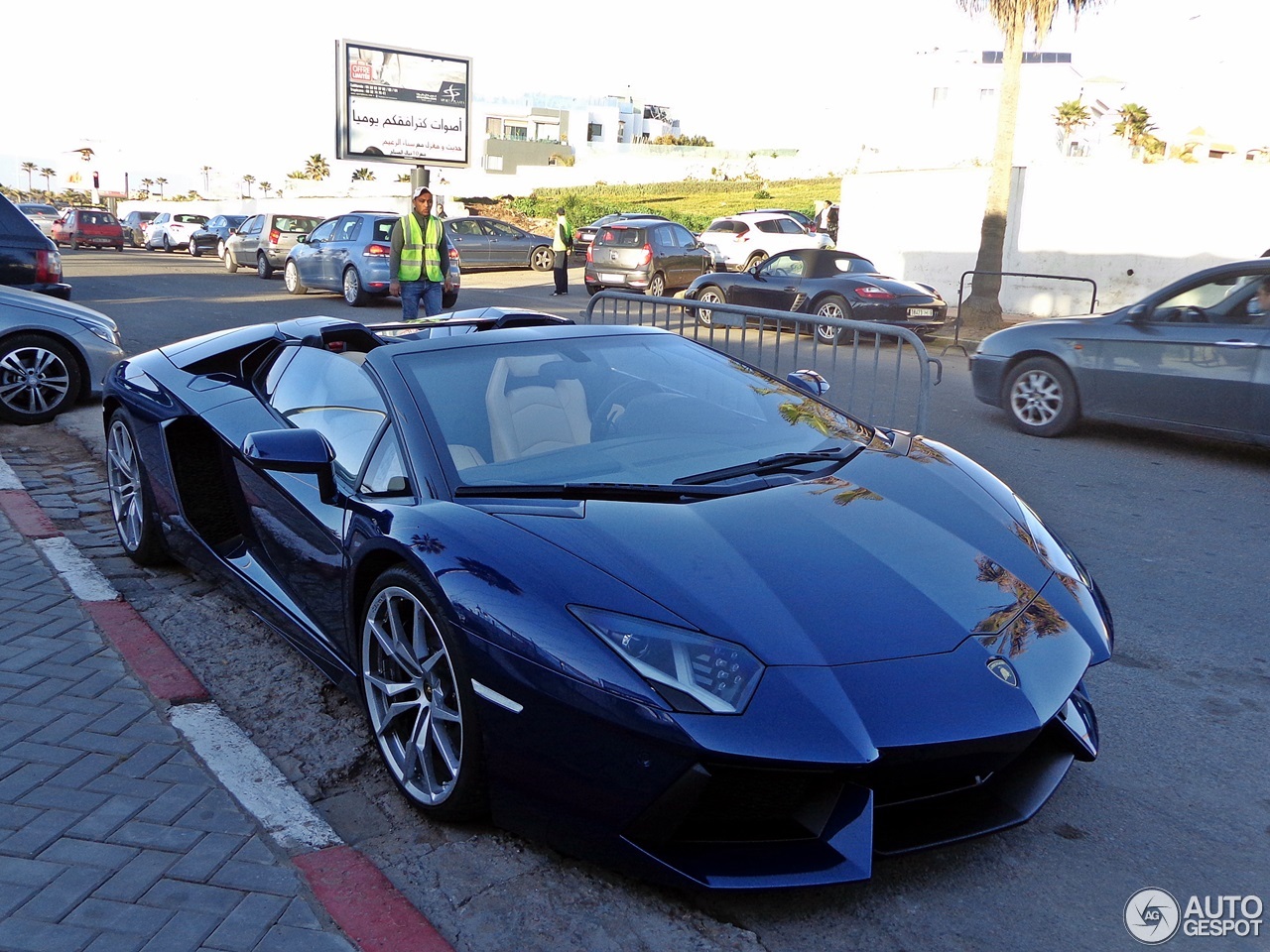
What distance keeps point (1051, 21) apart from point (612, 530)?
56.5ft

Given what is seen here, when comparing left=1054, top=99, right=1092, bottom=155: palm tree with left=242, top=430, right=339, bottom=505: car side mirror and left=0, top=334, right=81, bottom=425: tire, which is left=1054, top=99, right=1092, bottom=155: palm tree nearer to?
left=0, top=334, right=81, bottom=425: tire

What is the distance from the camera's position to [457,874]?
2.86 m

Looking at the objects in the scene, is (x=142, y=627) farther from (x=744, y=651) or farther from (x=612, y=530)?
(x=744, y=651)

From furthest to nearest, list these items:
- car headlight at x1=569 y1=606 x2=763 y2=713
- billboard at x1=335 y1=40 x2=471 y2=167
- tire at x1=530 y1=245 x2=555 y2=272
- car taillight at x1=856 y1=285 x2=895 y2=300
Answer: billboard at x1=335 y1=40 x2=471 y2=167, tire at x1=530 y1=245 x2=555 y2=272, car taillight at x1=856 y1=285 x2=895 y2=300, car headlight at x1=569 y1=606 x2=763 y2=713

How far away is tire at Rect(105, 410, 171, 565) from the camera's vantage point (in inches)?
200

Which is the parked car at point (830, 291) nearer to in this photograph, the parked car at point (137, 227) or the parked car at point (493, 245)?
the parked car at point (493, 245)

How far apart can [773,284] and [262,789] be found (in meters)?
13.6

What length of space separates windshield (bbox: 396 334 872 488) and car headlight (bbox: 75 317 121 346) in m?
6.16

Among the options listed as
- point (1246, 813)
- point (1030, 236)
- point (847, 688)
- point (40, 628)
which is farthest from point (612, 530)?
point (1030, 236)

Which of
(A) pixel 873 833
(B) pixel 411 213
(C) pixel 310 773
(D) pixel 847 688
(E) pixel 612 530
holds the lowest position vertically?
(C) pixel 310 773

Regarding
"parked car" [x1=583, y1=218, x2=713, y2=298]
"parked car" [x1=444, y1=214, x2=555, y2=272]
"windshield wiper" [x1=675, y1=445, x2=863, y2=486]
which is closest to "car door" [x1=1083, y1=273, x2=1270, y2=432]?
"windshield wiper" [x1=675, y1=445, x2=863, y2=486]

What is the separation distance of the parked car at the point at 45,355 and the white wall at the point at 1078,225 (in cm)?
1643

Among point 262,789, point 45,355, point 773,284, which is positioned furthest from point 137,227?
point 262,789

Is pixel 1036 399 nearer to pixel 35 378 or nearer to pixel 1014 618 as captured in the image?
pixel 1014 618
